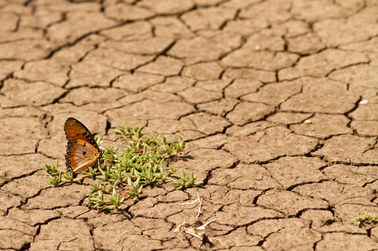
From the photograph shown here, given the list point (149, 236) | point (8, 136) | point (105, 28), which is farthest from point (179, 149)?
point (105, 28)

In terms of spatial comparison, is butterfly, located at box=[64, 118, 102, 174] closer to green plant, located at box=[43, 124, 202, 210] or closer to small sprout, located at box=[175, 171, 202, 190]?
green plant, located at box=[43, 124, 202, 210]

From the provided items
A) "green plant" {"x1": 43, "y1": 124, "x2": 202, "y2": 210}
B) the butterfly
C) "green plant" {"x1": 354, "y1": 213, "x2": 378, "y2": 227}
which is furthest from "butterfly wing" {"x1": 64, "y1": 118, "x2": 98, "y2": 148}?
"green plant" {"x1": 354, "y1": 213, "x2": 378, "y2": 227}

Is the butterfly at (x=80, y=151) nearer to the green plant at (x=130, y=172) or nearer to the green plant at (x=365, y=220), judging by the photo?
the green plant at (x=130, y=172)

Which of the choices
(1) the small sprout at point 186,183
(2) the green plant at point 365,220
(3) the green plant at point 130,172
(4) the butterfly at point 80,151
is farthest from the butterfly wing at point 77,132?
(2) the green plant at point 365,220

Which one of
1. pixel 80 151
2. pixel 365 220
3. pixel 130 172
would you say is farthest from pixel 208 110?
pixel 365 220

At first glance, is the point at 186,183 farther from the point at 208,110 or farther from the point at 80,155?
the point at 208,110

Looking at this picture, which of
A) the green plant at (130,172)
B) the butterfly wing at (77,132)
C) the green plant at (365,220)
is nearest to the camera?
the green plant at (365,220)
